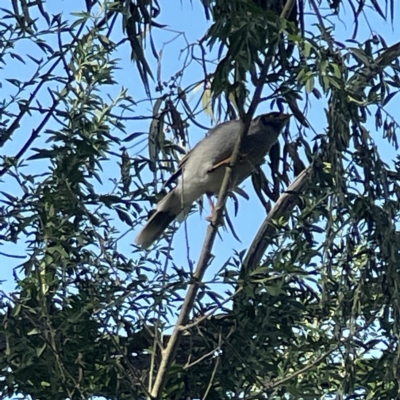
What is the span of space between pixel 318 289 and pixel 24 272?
0.81 metres

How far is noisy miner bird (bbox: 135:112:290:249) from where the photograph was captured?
3.45m

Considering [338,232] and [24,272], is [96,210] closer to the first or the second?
[24,272]

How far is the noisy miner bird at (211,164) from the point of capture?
345 cm

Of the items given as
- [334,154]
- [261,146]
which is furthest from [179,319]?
[261,146]

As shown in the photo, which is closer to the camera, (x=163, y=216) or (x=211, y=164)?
(x=163, y=216)

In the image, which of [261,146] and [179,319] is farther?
[261,146]

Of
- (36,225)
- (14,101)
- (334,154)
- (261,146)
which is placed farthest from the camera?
(261,146)

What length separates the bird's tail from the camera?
3516 millimetres

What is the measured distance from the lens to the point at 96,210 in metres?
2.81

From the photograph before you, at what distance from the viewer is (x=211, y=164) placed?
12.7 feet

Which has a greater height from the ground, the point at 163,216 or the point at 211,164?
the point at 211,164

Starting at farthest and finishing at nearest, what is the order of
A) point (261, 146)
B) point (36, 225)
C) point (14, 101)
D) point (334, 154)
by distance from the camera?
point (261, 146)
point (14, 101)
point (36, 225)
point (334, 154)

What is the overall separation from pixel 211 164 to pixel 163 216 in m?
0.34

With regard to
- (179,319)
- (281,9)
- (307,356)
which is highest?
(281,9)
